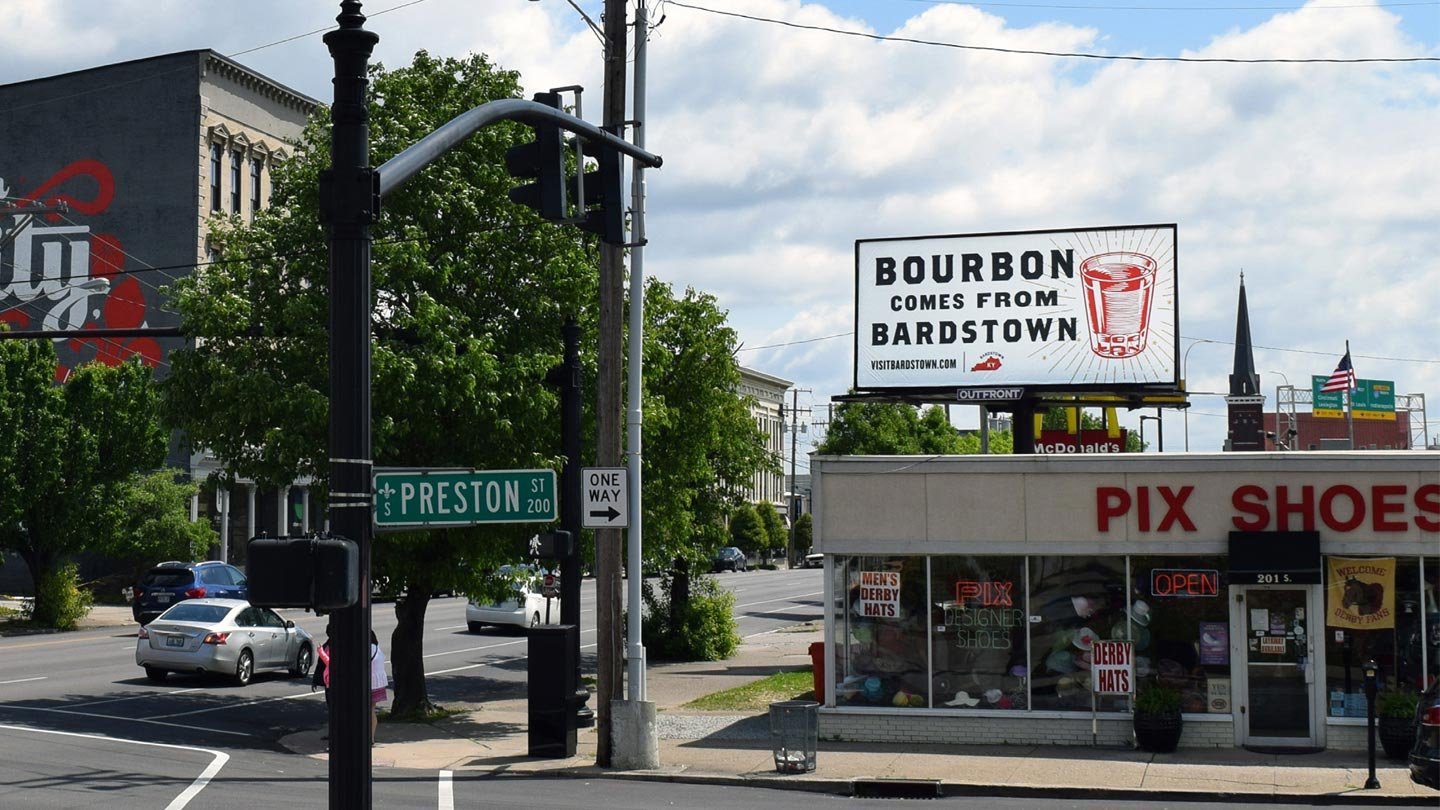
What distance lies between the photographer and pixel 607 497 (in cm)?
1672

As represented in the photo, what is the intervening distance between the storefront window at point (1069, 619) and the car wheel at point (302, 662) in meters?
14.0

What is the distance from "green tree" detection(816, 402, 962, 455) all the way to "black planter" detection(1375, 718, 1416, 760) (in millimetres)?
34999

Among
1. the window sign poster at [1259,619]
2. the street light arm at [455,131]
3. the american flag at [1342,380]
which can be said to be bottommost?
the window sign poster at [1259,619]

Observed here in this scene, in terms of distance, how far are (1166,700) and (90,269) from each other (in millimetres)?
48272

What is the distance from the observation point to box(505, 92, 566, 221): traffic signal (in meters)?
10.2

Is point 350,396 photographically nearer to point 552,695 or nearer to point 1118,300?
point 552,695

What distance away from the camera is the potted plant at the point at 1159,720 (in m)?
17.8

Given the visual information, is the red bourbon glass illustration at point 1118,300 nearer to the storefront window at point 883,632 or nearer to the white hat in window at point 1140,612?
the white hat in window at point 1140,612

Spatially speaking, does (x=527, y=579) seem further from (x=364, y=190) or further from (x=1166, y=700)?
(x=364, y=190)

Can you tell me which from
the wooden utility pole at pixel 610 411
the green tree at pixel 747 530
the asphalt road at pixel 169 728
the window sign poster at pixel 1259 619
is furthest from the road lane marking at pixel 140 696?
the green tree at pixel 747 530

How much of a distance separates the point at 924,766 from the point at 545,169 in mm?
9597

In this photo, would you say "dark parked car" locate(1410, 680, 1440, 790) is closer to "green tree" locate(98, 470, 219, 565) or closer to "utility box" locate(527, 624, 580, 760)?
"utility box" locate(527, 624, 580, 760)

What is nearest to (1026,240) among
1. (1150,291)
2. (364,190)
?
(1150,291)

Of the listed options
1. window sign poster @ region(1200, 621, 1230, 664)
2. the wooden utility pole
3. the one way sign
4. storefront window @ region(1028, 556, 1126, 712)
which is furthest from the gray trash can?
window sign poster @ region(1200, 621, 1230, 664)
